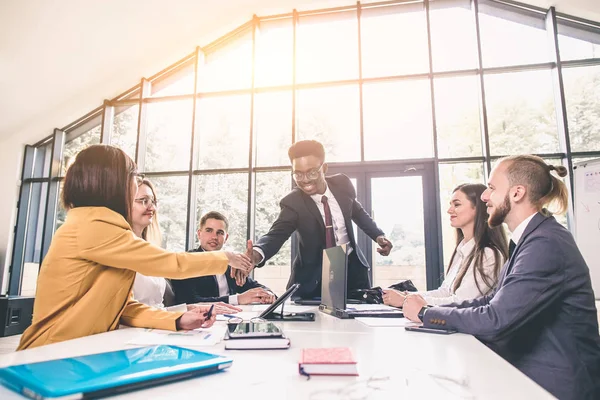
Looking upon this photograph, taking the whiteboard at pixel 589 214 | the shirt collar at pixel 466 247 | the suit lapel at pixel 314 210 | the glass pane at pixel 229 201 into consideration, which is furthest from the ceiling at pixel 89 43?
the shirt collar at pixel 466 247

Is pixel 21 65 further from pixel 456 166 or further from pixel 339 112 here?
pixel 456 166

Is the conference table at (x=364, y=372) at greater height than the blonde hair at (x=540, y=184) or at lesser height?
lesser

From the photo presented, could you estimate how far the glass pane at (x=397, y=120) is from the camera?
5691 mm

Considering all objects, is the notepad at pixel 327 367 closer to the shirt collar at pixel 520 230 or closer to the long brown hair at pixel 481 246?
the shirt collar at pixel 520 230

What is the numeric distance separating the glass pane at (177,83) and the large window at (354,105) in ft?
0.07

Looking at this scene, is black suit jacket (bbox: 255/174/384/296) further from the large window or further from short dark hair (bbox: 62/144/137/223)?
the large window

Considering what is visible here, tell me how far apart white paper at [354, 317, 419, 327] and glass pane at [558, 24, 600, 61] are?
557cm

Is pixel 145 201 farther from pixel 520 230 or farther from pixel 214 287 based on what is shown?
pixel 520 230

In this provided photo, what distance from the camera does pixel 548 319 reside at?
4.32 feet

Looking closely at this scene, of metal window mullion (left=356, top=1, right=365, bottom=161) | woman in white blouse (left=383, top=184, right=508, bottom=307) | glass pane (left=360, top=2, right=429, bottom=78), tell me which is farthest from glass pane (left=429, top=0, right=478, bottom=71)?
woman in white blouse (left=383, top=184, right=508, bottom=307)

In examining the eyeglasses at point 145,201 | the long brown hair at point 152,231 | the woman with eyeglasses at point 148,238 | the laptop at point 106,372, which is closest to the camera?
the laptop at point 106,372

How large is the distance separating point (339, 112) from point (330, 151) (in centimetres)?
63

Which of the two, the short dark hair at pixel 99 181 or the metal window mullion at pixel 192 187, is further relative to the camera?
the metal window mullion at pixel 192 187

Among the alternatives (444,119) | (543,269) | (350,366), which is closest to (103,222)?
(350,366)
